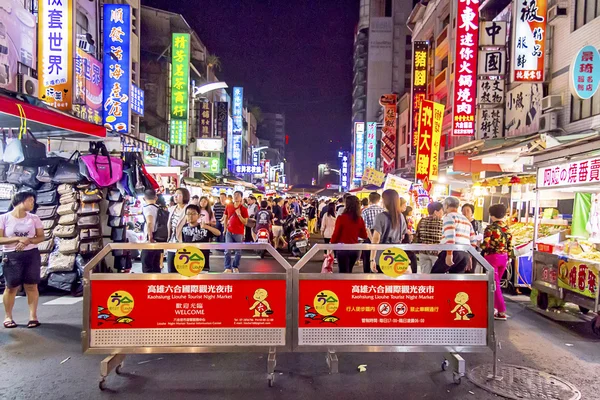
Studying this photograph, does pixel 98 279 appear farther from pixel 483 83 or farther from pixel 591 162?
pixel 483 83

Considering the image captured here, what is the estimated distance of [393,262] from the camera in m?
4.78

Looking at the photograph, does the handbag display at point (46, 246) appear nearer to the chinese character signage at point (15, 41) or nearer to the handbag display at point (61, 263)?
the handbag display at point (61, 263)

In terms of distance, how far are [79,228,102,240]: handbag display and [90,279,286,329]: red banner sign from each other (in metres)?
4.20

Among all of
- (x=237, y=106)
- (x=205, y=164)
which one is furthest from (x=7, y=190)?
(x=237, y=106)

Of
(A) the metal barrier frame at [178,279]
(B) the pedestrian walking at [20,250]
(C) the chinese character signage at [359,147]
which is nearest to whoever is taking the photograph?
(A) the metal barrier frame at [178,279]

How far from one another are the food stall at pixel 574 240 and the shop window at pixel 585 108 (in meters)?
3.58

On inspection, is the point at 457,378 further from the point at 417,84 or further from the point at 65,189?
the point at 417,84

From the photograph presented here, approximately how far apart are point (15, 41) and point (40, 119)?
703cm

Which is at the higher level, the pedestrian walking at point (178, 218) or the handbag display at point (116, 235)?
the pedestrian walking at point (178, 218)

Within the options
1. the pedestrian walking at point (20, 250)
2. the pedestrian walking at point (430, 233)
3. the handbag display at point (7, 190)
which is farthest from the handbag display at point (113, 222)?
the pedestrian walking at point (430, 233)

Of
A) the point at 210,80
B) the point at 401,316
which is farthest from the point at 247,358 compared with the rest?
the point at 210,80

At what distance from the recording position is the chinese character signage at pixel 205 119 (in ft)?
115

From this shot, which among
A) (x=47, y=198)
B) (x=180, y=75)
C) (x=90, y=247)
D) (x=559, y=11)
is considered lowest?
(x=90, y=247)

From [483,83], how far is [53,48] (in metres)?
13.6
